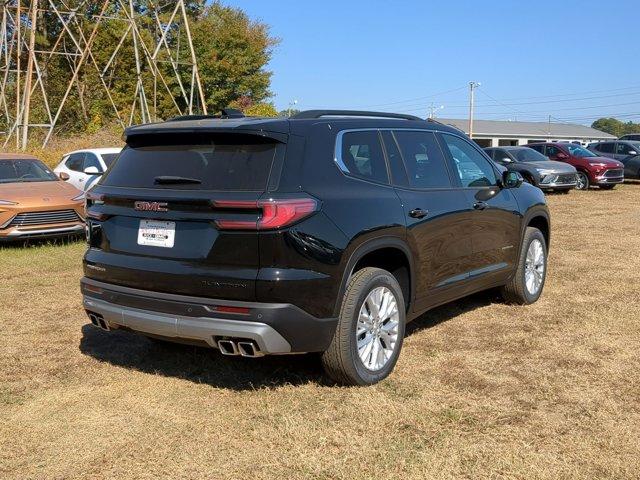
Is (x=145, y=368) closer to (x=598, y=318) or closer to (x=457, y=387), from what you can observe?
(x=457, y=387)

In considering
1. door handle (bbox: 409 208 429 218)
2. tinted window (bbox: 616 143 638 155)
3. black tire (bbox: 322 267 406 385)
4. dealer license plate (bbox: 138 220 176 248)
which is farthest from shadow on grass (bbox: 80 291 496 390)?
tinted window (bbox: 616 143 638 155)

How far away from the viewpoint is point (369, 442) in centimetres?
364

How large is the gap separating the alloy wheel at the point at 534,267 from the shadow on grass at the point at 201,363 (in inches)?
54.6

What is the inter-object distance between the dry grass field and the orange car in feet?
12.1

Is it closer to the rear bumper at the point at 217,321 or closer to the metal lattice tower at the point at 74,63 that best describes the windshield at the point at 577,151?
the metal lattice tower at the point at 74,63

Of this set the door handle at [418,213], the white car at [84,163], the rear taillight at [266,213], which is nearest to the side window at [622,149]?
the white car at [84,163]

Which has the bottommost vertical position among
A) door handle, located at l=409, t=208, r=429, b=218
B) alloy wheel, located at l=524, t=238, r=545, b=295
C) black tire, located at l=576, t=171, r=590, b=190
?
black tire, located at l=576, t=171, r=590, b=190

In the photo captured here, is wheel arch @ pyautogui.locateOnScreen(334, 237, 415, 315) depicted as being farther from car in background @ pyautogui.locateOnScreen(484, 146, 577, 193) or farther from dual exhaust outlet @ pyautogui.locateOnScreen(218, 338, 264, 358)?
car in background @ pyautogui.locateOnScreen(484, 146, 577, 193)

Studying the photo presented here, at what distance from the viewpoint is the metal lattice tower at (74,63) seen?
22.0 metres

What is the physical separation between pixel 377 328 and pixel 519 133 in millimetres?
75641

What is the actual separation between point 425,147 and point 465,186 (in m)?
0.55

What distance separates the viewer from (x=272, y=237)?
3.81 meters

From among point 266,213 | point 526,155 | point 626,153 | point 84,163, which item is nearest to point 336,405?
point 266,213

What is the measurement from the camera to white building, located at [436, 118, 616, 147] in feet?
239
